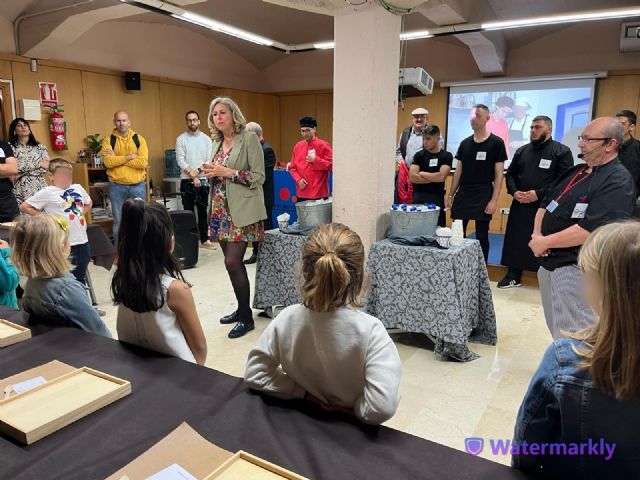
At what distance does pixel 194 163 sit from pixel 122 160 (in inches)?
56.3

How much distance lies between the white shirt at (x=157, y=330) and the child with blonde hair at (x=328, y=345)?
15.2 inches

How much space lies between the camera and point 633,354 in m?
0.78

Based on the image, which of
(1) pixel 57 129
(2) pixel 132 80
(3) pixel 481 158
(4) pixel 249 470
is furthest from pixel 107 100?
(4) pixel 249 470

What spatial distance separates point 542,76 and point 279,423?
7.18m

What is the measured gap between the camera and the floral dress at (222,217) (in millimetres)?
3031

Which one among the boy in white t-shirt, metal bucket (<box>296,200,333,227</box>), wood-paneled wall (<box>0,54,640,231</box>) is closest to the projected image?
wood-paneled wall (<box>0,54,640,231</box>)

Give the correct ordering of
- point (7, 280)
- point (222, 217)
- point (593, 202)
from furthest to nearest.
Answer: point (222, 217) < point (7, 280) < point (593, 202)

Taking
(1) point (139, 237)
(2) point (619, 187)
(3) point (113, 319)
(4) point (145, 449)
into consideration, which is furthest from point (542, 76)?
(4) point (145, 449)

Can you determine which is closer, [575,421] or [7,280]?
[575,421]

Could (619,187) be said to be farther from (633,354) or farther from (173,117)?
(173,117)

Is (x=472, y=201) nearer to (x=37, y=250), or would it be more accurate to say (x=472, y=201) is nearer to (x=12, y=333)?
(x=37, y=250)

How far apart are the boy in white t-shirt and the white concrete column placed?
176 cm

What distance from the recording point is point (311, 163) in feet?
14.6

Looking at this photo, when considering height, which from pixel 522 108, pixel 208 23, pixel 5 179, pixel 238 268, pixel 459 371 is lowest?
pixel 459 371
